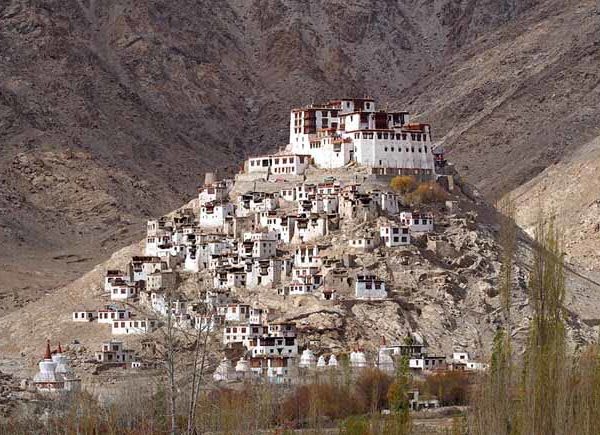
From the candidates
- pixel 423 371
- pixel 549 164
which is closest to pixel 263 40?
pixel 549 164

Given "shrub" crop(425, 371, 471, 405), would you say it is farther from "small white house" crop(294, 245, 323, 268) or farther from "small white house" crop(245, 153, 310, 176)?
"small white house" crop(245, 153, 310, 176)

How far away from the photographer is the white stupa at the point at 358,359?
75.8 metres

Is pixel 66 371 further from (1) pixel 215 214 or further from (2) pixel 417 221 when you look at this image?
(2) pixel 417 221

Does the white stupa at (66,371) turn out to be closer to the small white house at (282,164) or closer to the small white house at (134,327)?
the small white house at (134,327)

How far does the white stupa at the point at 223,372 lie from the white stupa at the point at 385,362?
5.54 m

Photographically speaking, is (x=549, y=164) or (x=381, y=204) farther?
(x=549, y=164)

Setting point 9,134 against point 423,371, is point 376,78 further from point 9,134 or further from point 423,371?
point 423,371

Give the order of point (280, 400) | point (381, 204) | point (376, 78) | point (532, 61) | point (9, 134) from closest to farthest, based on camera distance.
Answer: point (280, 400) → point (381, 204) → point (9, 134) → point (532, 61) → point (376, 78)

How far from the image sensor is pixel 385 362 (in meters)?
76.0

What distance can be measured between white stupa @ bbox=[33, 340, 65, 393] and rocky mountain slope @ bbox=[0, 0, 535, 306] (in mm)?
30453

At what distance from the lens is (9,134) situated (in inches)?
5586

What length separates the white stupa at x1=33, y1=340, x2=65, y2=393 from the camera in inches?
2817

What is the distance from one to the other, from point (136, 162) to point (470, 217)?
59166 mm

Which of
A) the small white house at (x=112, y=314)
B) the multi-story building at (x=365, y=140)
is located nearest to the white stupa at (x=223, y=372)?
the small white house at (x=112, y=314)
